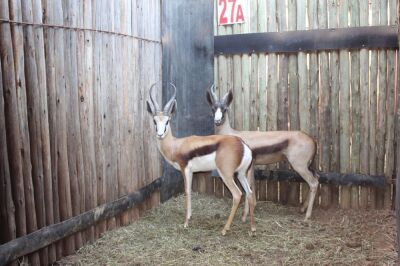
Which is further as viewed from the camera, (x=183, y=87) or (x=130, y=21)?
(x=183, y=87)

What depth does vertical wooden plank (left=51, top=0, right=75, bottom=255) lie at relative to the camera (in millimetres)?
4824

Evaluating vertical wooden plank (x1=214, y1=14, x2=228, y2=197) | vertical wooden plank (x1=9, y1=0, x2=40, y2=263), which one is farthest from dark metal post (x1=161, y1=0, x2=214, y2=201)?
vertical wooden plank (x1=9, y1=0, x2=40, y2=263)

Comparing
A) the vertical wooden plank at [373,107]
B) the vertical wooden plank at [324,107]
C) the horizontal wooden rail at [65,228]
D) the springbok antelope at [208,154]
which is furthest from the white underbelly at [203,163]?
the vertical wooden plank at [373,107]

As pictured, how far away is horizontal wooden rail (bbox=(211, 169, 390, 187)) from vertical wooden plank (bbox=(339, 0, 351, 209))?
0.13 metres

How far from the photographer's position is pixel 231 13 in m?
7.29

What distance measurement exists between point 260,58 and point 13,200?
14.3 feet

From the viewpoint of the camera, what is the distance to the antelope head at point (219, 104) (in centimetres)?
688

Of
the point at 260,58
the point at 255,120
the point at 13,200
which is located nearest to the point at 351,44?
Answer: the point at 260,58

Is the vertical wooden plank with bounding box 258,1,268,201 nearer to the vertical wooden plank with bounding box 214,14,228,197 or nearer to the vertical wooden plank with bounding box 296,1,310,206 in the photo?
the vertical wooden plank with bounding box 214,14,228,197

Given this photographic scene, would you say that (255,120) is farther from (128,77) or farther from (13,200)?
(13,200)

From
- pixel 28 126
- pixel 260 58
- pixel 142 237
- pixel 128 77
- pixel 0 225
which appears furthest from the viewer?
pixel 260 58

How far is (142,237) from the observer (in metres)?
5.77

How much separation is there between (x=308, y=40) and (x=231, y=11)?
1346mm

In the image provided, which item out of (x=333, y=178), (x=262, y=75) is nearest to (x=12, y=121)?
(x=262, y=75)
